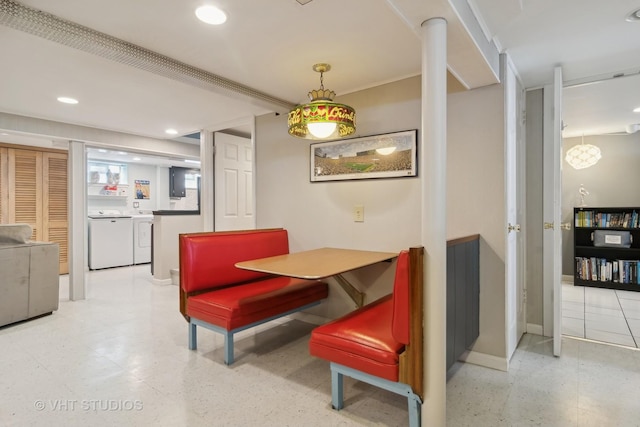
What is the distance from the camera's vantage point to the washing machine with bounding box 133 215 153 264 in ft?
21.1

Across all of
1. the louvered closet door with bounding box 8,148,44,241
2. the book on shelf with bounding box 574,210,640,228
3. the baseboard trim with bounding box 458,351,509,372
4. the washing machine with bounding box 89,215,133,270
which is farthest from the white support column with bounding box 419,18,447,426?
the washing machine with bounding box 89,215,133,270

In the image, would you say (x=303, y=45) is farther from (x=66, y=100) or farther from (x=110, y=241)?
(x=110, y=241)

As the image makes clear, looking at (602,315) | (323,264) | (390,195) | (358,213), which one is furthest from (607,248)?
(323,264)

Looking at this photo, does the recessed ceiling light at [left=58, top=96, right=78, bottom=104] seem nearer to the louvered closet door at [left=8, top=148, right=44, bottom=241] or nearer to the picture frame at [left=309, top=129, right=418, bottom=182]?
the picture frame at [left=309, top=129, right=418, bottom=182]

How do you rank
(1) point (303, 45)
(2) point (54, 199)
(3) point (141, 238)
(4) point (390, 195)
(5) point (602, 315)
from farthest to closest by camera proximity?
(3) point (141, 238) < (2) point (54, 199) < (5) point (602, 315) < (4) point (390, 195) < (1) point (303, 45)

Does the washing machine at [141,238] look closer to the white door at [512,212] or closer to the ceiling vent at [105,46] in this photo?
the ceiling vent at [105,46]

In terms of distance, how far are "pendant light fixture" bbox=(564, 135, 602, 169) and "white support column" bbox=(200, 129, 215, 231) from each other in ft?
15.8

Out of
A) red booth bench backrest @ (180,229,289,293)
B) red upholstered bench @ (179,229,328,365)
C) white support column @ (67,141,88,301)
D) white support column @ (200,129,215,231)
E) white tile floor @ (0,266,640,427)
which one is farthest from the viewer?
white support column @ (200,129,215,231)

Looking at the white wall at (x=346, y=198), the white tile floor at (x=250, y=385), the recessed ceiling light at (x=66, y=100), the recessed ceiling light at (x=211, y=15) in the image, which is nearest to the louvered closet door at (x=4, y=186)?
the recessed ceiling light at (x=66, y=100)

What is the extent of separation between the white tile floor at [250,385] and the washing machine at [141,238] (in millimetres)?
3448

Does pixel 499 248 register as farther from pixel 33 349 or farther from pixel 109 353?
pixel 33 349

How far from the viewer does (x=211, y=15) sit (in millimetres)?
1867

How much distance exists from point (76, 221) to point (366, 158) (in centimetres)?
363

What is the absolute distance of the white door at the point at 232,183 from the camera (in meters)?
4.43
